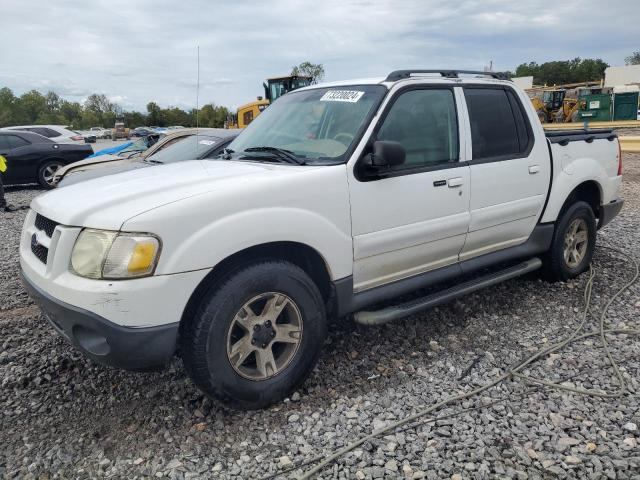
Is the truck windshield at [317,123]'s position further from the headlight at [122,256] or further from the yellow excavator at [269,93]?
the yellow excavator at [269,93]

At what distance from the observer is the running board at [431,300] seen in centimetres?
338

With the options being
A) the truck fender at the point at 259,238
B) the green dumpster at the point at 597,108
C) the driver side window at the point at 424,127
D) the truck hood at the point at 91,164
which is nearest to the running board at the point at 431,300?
the truck fender at the point at 259,238

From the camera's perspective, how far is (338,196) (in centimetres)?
313

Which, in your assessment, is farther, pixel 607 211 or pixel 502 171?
pixel 607 211

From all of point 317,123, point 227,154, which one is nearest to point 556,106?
point 317,123

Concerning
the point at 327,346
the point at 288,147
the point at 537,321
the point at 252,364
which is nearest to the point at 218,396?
the point at 252,364

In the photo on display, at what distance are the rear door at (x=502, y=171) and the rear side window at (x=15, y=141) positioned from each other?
12.0 m

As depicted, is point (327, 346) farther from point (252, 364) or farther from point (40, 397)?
point (40, 397)

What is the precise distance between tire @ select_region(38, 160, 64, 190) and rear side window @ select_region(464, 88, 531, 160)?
11.6m

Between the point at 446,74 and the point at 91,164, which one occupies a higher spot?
Result: the point at 446,74

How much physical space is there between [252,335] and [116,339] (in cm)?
72

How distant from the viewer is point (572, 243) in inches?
196

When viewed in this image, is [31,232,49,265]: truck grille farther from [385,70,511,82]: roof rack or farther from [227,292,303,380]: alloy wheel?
[385,70,511,82]: roof rack

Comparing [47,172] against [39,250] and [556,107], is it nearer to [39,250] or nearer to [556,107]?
[39,250]
